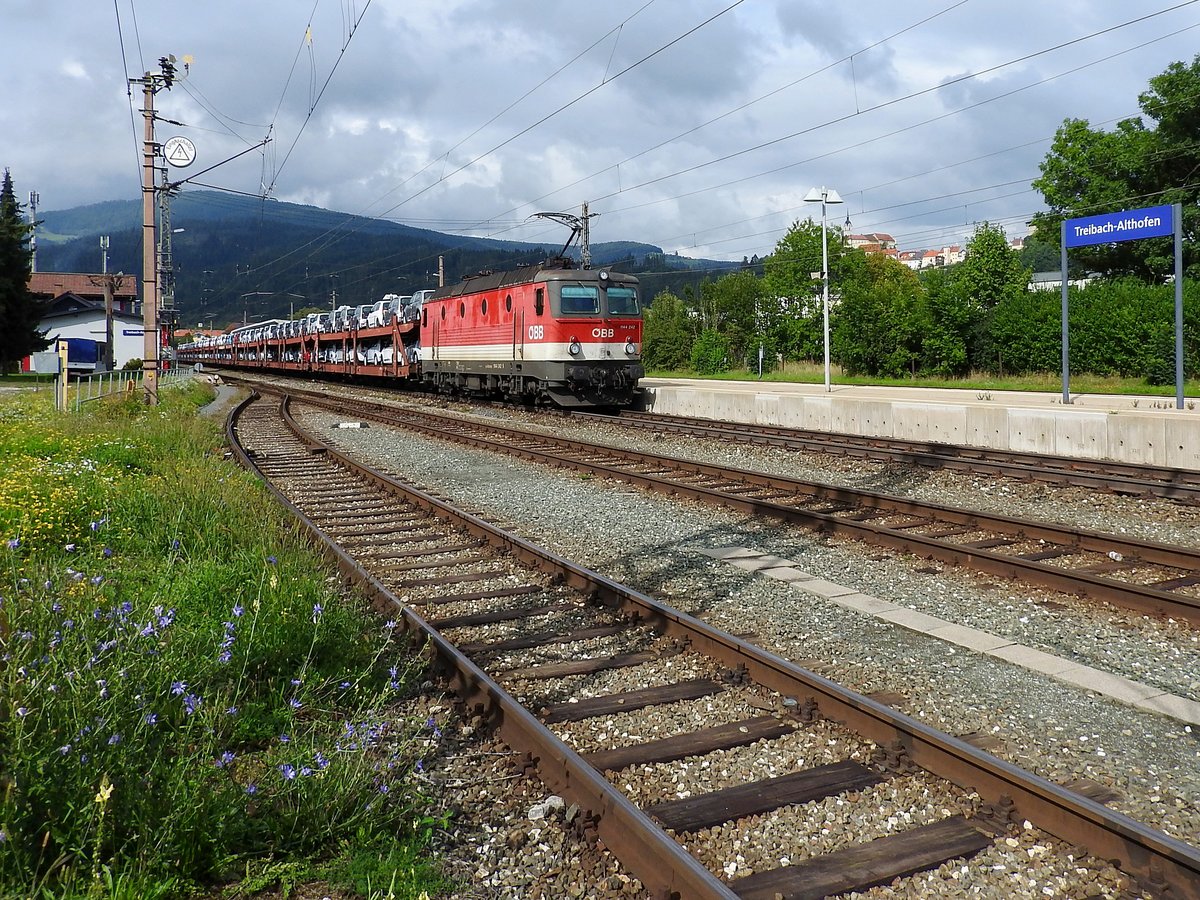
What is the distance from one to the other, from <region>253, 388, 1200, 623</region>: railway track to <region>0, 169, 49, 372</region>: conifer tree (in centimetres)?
3973

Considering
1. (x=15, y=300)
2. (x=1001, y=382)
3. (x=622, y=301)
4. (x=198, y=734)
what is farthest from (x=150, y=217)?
(x=15, y=300)

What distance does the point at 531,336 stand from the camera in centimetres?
2122

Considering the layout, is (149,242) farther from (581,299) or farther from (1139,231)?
(1139,231)

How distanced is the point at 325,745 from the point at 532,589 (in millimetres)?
3066

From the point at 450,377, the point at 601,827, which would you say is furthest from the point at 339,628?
the point at 450,377

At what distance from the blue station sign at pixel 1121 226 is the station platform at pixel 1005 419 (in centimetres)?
313

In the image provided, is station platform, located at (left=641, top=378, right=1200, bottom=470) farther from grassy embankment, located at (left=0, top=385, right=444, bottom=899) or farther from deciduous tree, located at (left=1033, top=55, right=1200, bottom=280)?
deciduous tree, located at (left=1033, top=55, right=1200, bottom=280)

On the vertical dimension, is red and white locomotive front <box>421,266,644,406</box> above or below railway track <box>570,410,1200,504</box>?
above

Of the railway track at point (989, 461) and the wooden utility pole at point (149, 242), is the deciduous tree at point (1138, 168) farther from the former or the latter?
the wooden utility pole at point (149, 242)

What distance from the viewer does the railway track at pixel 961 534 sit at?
22.0 feet

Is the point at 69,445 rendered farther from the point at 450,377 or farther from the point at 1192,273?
the point at 1192,273

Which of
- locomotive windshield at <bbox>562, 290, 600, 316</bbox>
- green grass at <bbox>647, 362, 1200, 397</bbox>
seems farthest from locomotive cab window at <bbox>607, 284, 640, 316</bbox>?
green grass at <bbox>647, 362, 1200, 397</bbox>

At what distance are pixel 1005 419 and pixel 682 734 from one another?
12.7 metres

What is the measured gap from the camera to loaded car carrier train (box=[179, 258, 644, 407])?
20.7 meters
